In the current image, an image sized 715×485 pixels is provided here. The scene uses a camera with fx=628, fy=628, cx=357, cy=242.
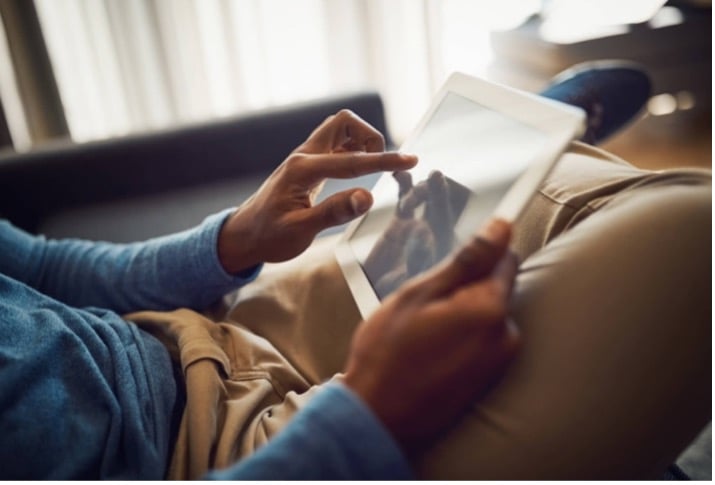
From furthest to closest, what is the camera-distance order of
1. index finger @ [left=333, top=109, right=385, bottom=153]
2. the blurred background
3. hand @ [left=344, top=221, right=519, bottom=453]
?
the blurred background, index finger @ [left=333, top=109, right=385, bottom=153], hand @ [left=344, top=221, right=519, bottom=453]

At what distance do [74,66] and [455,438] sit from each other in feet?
6.07

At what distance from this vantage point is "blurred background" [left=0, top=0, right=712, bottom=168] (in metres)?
1.77

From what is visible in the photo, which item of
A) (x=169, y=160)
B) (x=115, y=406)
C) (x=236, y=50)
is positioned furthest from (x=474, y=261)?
(x=236, y=50)

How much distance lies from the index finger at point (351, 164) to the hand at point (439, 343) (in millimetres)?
248

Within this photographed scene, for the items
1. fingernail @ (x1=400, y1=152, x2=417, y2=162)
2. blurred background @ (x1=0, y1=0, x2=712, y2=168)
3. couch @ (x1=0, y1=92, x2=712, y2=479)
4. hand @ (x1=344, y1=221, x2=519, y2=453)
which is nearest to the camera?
hand @ (x1=344, y1=221, x2=519, y2=453)

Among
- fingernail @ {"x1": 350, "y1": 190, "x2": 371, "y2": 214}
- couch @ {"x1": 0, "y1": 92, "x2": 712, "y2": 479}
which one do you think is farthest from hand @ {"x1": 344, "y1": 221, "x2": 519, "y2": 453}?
couch @ {"x1": 0, "y1": 92, "x2": 712, "y2": 479}

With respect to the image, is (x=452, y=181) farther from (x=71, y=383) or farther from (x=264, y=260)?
(x=71, y=383)

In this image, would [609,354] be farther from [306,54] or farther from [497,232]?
[306,54]

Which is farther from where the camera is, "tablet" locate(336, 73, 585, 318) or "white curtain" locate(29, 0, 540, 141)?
"white curtain" locate(29, 0, 540, 141)

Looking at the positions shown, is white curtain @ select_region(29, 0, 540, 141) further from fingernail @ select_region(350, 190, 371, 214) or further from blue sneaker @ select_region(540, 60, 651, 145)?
fingernail @ select_region(350, 190, 371, 214)

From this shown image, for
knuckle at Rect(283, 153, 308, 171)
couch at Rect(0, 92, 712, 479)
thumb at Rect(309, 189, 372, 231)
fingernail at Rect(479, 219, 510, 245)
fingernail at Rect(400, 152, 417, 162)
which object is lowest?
couch at Rect(0, 92, 712, 479)

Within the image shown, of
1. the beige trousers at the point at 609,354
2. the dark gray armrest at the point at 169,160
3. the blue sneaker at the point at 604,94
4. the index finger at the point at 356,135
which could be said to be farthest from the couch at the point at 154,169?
the beige trousers at the point at 609,354

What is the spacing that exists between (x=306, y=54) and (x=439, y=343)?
5.79 ft

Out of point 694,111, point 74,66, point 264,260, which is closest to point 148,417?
point 264,260
